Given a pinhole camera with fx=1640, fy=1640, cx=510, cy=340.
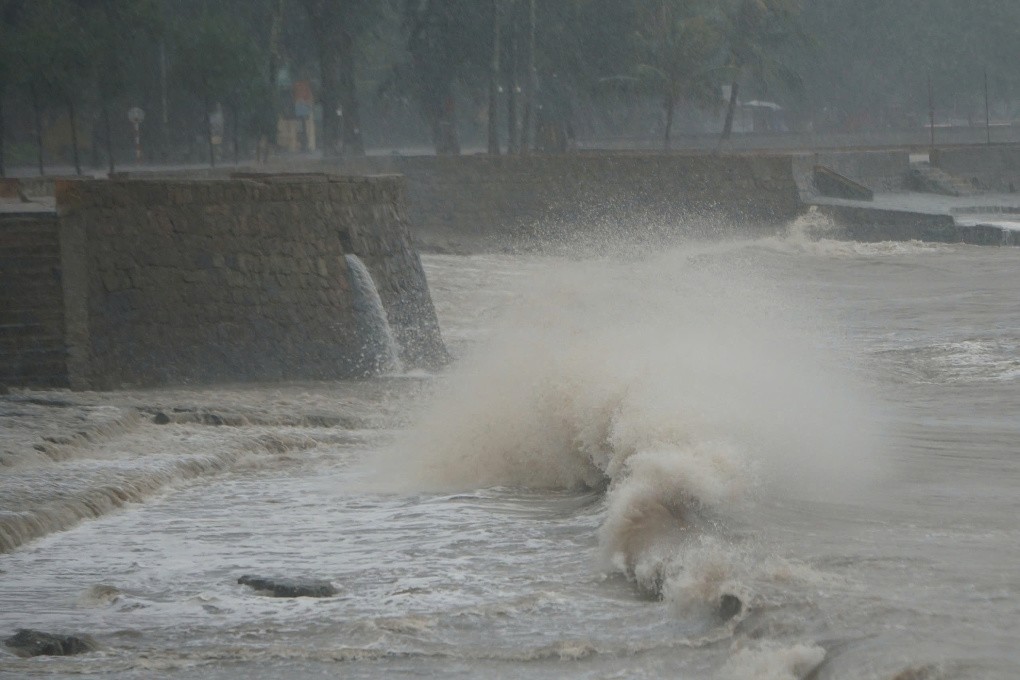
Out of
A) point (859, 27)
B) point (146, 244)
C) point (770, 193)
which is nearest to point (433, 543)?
point (146, 244)

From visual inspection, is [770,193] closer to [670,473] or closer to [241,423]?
[241,423]

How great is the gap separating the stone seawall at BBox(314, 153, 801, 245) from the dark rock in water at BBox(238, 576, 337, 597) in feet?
89.9

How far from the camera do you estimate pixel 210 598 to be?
7.13 meters

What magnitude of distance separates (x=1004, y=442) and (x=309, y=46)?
47748 mm

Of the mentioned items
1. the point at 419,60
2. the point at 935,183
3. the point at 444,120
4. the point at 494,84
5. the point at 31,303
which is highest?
the point at 419,60

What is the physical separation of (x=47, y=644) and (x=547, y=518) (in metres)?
3.04

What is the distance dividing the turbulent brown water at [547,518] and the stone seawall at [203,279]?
0.49m

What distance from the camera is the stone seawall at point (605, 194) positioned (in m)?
34.7

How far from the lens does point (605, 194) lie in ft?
115

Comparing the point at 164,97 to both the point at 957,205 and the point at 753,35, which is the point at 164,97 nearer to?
the point at 753,35

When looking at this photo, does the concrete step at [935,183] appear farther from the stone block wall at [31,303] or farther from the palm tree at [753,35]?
the stone block wall at [31,303]

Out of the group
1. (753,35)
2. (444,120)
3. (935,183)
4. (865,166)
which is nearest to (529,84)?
(444,120)

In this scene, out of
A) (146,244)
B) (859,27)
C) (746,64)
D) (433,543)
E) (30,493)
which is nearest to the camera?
(433,543)

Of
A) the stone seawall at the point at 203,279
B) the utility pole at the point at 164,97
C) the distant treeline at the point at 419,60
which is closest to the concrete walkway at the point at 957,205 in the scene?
the distant treeline at the point at 419,60
